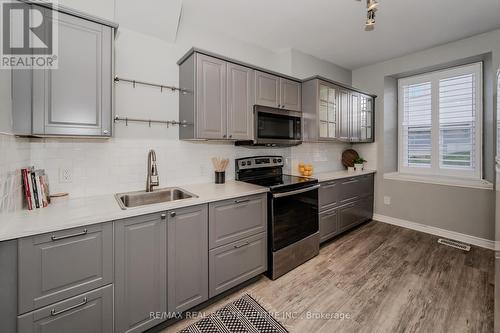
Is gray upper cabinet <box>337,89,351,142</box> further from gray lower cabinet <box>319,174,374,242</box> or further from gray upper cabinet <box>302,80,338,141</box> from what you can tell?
gray lower cabinet <box>319,174,374,242</box>

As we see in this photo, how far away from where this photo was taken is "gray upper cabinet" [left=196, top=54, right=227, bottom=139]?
208 cm

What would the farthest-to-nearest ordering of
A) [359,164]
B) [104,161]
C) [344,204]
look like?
[359,164]
[344,204]
[104,161]

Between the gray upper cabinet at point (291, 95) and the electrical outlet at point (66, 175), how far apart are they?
2.27 meters

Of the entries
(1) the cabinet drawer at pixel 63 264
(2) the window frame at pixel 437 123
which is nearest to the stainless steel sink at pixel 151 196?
(1) the cabinet drawer at pixel 63 264

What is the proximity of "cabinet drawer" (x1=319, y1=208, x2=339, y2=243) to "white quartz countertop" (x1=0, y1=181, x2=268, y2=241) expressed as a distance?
4.87ft

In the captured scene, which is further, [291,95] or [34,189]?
[291,95]

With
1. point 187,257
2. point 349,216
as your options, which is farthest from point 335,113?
point 187,257

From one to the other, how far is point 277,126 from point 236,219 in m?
1.29

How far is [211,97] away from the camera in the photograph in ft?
7.08

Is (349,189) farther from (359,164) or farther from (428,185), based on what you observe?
(428,185)

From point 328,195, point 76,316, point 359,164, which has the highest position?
point 359,164

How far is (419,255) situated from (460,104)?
2274 mm

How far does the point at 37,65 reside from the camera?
141 centimetres

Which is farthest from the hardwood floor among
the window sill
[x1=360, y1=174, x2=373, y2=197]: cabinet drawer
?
[x1=360, y1=174, x2=373, y2=197]: cabinet drawer
